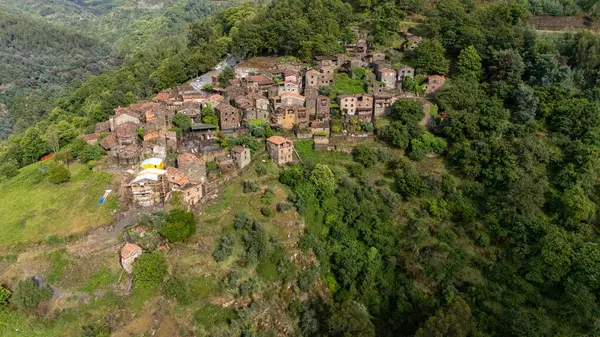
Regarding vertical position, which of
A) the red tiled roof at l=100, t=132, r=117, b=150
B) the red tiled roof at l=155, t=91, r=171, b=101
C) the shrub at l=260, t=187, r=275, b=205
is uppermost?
the red tiled roof at l=155, t=91, r=171, b=101

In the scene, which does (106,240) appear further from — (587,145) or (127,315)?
(587,145)

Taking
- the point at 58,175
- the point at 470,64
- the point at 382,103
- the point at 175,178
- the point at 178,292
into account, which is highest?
the point at 470,64

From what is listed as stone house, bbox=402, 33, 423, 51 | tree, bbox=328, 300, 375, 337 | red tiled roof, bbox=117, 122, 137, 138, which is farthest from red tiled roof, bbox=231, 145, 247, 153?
stone house, bbox=402, 33, 423, 51

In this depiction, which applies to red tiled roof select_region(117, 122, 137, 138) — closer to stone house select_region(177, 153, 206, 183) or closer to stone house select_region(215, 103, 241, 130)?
stone house select_region(177, 153, 206, 183)

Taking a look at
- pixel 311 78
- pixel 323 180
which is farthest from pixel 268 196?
pixel 311 78

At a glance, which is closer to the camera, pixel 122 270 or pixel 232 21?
pixel 122 270

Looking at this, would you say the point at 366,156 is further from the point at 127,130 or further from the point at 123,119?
the point at 123,119

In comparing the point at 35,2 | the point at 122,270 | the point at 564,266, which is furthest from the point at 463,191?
the point at 35,2
